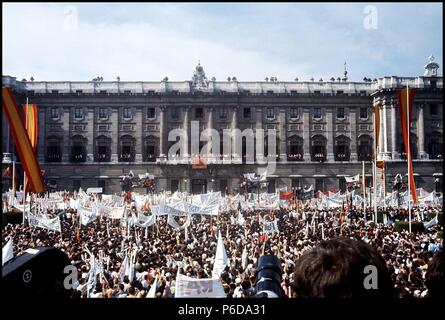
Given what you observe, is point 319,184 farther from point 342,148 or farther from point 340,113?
point 340,113

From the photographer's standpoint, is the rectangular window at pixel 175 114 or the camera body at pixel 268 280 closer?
Answer: the camera body at pixel 268 280

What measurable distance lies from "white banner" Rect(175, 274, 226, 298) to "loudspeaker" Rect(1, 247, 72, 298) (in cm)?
175

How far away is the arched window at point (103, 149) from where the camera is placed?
1993 inches

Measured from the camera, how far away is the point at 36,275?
3.49 m

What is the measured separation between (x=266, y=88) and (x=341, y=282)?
48900 millimetres

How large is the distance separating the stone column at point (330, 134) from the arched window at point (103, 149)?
24.0 metres

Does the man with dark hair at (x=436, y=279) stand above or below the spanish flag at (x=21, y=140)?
below

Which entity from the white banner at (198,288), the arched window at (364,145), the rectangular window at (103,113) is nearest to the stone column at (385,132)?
the arched window at (364,145)

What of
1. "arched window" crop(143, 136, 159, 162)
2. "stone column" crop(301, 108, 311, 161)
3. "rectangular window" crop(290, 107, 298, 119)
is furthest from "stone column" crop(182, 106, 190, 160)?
"stone column" crop(301, 108, 311, 161)

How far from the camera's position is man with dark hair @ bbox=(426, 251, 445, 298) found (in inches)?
141

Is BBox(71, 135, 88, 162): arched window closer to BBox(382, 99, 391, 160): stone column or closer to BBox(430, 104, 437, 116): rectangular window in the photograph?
BBox(382, 99, 391, 160): stone column

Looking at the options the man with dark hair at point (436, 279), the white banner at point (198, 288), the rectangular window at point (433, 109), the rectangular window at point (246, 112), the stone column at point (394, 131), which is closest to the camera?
the man with dark hair at point (436, 279)

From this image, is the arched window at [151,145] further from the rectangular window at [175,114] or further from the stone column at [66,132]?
the stone column at [66,132]

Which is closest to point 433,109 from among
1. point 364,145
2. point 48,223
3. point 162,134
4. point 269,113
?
point 364,145
